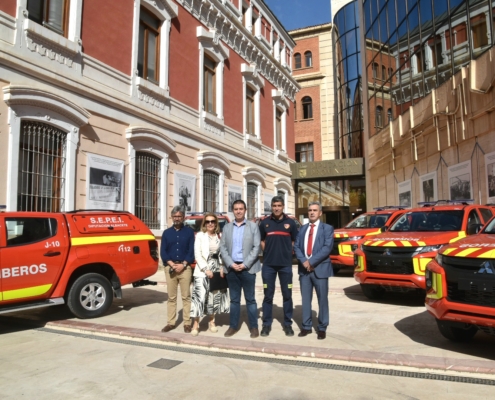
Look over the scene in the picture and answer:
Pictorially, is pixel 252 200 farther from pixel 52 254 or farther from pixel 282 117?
pixel 52 254

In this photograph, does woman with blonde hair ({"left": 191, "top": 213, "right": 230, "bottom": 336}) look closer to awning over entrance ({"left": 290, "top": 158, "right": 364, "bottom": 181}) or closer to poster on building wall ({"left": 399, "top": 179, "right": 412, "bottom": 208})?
poster on building wall ({"left": 399, "top": 179, "right": 412, "bottom": 208})

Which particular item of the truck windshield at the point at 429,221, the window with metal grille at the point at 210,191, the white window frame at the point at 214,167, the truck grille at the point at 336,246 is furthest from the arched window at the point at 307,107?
the truck windshield at the point at 429,221

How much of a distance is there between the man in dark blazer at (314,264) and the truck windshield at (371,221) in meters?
7.54

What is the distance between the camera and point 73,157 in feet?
40.4

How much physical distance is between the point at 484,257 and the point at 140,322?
17.4 feet

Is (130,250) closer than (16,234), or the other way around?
(16,234)

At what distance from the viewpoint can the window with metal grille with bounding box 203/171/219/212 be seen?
756 inches

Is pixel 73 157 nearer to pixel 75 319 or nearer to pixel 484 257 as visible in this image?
pixel 75 319

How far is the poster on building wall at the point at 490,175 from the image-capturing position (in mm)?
13562

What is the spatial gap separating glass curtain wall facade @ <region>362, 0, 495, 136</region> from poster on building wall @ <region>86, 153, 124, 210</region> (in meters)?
12.7

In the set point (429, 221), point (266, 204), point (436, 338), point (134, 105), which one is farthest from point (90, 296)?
point (266, 204)

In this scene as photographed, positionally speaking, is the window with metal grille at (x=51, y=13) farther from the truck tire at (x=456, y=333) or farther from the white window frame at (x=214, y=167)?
the truck tire at (x=456, y=333)

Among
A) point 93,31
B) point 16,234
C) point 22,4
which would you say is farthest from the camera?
point 93,31

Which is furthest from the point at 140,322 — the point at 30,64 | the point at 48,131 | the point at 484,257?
the point at 30,64
